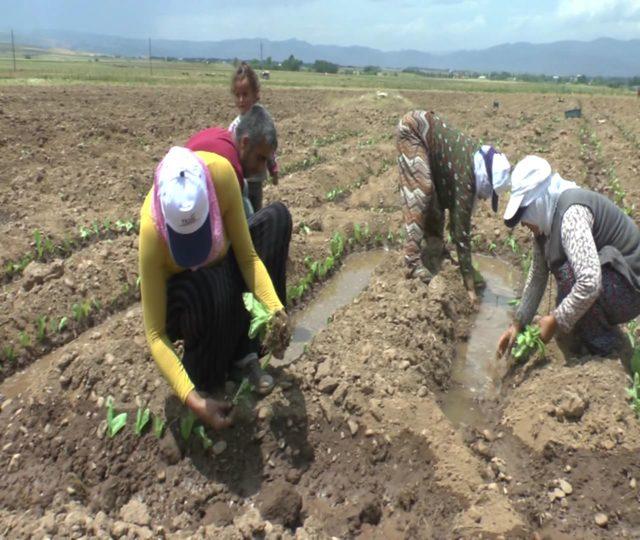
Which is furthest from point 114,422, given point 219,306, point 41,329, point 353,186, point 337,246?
point 353,186

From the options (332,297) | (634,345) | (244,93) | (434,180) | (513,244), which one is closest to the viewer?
(634,345)

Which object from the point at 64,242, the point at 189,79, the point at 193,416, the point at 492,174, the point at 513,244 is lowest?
the point at 189,79

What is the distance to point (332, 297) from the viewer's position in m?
5.91

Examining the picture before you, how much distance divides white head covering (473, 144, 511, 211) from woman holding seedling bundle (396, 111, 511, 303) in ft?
0.58

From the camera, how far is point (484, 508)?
291cm

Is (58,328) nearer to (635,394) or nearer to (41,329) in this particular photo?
(41,329)

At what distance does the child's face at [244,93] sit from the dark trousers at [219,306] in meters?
1.43

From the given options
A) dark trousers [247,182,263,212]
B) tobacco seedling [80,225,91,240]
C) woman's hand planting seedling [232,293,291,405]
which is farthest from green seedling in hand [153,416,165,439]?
tobacco seedling [80,225,91,240]

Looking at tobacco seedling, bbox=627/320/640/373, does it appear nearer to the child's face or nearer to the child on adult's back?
the child on adult's back

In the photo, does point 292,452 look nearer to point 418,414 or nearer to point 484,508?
point 418,414

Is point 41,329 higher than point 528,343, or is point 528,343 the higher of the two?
point 528,343

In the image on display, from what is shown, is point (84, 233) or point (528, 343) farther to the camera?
point (84, 233)

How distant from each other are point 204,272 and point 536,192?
1.91 metres

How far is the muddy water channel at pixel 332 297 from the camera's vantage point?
197 inches
